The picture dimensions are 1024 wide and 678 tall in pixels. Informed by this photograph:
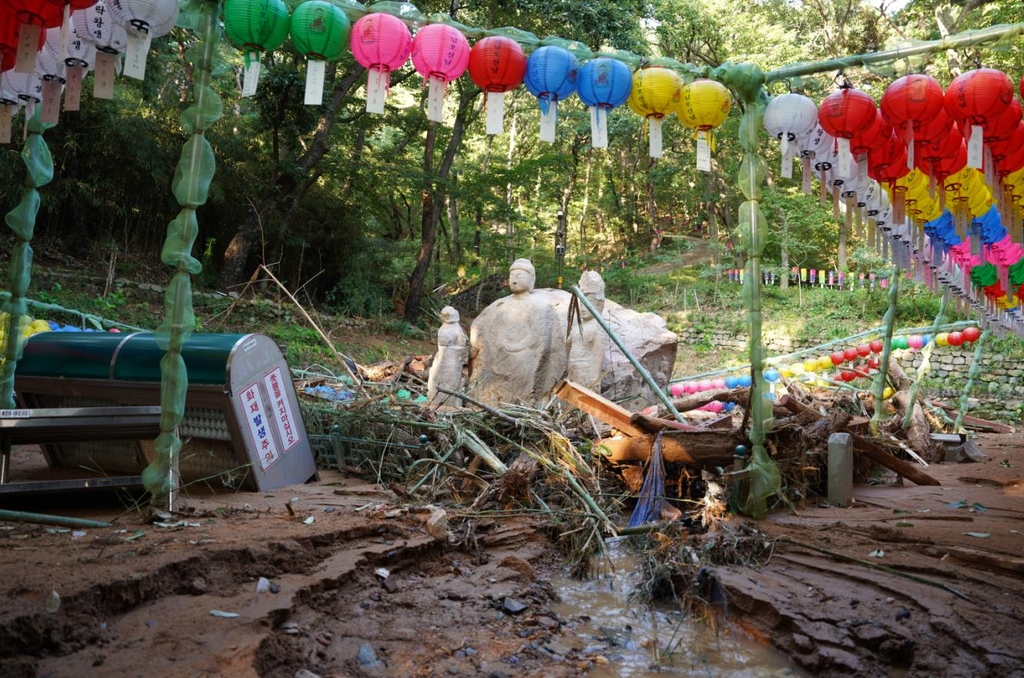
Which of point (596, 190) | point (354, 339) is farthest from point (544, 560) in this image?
point (596, 190)

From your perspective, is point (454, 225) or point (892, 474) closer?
point (892, 474)

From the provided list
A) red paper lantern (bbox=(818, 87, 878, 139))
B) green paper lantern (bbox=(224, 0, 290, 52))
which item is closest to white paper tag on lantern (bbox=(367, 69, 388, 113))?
green paper lantern (bbox=(224, 0, 290, 52))

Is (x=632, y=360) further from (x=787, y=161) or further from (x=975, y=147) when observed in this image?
(x=975, y=147)

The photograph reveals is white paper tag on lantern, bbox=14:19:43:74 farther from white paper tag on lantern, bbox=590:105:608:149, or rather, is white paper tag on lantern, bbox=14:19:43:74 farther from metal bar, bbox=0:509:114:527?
white paper tag on lantern, bbox=590:105:608:149

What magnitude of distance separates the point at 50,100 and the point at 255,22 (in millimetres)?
1456

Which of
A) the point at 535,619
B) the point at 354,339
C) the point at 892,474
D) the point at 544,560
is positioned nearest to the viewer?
the point at 535,619

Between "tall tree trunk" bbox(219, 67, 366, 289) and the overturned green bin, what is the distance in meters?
9.54

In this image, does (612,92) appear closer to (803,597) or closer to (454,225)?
(803,597)

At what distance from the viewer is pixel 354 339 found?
54.7 ft

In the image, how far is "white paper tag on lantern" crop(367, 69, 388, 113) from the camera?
5.24m

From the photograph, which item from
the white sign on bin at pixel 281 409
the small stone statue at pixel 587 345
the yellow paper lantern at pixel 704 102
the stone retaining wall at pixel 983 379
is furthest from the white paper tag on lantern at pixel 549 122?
the stone retaining wall at pixel 983 379

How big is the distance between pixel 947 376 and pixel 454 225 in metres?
15.3

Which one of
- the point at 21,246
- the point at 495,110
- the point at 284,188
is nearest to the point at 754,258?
the point at 495,110

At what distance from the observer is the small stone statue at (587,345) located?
25.6 feet
